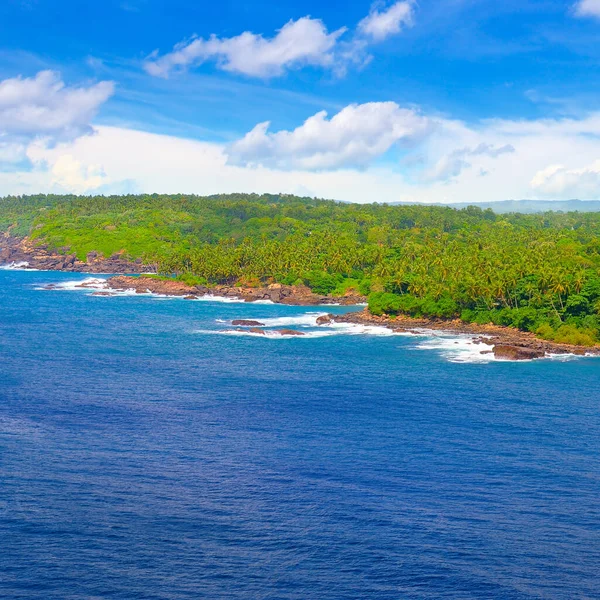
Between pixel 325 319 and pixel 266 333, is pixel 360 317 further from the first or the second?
pixel 266 333

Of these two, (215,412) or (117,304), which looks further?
(117,304)

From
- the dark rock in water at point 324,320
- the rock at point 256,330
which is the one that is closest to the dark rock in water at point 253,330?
the rock at point 256,330

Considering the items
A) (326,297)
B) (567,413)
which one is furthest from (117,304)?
(567,413)

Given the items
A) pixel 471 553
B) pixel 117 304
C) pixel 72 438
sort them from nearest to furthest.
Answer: pixel 471 553 < pixel 72 438 < pixel 117 304

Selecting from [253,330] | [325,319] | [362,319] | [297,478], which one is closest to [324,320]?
[325,319]

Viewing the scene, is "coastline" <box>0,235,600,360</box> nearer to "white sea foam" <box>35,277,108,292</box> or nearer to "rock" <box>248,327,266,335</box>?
"white sea foam" <box>35,277,108,292</box>

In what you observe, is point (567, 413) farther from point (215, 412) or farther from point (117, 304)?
point (117, 304)
